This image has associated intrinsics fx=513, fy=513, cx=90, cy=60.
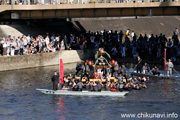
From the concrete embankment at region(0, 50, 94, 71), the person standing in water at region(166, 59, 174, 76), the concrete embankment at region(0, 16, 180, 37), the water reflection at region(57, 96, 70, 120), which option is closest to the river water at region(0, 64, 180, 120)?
the water reflection at region(57, 96, 70, 120)

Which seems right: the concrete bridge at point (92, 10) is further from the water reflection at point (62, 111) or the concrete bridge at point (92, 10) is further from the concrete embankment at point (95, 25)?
the water reflection at point (62, 111)

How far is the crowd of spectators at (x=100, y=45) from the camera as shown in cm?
5631

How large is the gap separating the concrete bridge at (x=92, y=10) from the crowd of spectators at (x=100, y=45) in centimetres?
305

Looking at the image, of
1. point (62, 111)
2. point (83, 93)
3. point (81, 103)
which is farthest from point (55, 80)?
point (62, 111)

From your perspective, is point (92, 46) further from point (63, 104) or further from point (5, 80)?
point (63, 104)

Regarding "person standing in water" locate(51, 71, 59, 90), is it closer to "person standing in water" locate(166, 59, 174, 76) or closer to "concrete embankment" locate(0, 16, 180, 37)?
"person standing in water" locate(166, 59, 174, 76)

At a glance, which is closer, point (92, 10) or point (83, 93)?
point (83, 93)

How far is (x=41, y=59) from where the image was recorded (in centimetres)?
5881

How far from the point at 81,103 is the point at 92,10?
26169mm

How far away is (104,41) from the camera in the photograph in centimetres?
6594

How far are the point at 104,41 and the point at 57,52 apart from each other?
25.8 feet

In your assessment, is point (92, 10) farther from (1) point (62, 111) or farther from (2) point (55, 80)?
(1) point (62, 111)

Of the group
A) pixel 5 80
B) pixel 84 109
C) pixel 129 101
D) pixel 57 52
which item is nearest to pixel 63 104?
pixel 84 109

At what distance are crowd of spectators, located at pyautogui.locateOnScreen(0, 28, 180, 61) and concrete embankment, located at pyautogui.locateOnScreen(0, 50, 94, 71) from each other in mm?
667
